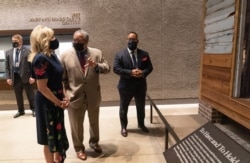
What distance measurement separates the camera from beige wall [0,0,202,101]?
529cm

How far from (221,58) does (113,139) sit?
1891mm

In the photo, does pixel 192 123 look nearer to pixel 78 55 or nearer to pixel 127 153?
pixel 127 153

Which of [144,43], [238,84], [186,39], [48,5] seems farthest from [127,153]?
[48,5]

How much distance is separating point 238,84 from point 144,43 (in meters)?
2.98

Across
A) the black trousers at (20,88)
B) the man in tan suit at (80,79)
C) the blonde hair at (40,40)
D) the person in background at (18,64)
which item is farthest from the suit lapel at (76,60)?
the black trousers at (20,88)

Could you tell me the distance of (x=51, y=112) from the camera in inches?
89.8

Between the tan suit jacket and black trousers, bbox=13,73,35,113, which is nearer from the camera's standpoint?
the tan suit jacket

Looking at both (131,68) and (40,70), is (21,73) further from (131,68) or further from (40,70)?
(40,70)

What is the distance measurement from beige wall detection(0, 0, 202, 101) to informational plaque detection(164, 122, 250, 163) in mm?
3688

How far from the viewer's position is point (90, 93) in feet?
9.55

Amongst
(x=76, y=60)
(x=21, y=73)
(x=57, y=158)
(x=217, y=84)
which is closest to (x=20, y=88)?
(x=21, y=73)

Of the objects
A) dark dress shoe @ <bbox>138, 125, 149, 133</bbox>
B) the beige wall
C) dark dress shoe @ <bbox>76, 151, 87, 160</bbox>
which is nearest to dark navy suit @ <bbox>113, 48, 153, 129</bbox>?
dark dress shoe @ <bbox>138, 125, 149, 133</bbox>

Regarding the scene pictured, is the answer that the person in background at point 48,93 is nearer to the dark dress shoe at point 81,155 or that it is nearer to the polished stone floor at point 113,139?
the dark dress shoe at point 81,155

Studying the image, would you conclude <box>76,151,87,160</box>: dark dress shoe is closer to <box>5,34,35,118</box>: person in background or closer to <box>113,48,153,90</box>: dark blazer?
<box>113,48,153,90</box>: dark blazer
